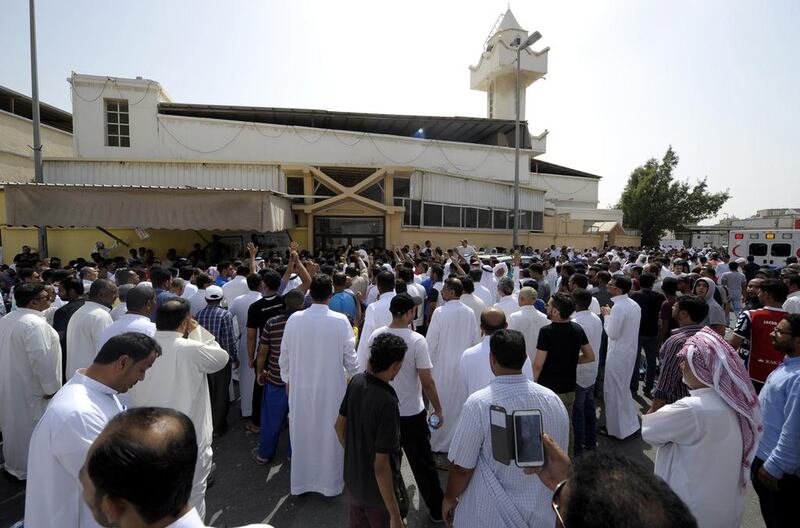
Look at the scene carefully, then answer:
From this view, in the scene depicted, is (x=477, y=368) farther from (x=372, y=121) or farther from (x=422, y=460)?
(x=372, y=121)

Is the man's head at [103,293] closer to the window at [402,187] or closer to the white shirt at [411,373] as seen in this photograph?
the white shirt at [411,373]

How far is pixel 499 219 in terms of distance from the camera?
21516mm

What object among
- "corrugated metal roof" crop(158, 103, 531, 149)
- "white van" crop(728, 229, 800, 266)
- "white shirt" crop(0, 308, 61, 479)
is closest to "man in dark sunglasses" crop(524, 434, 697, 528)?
"white shirt" crop(0, 308, 61, 479)

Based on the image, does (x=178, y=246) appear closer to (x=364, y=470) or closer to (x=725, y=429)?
(x=364, y=470)

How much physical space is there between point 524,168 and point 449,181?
7950 millimetres

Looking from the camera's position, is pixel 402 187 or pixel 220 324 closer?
pixel 220 324

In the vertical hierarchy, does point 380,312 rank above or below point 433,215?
below

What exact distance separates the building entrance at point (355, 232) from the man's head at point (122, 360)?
14.6 m

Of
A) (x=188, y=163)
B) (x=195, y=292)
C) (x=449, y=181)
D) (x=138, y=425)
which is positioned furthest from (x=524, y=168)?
(x=138, y=425)

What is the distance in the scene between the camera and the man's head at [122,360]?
2.23 metres

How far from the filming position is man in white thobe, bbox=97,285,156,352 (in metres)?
3.48

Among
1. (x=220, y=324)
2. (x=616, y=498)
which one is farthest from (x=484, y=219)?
(x=616, y=498)

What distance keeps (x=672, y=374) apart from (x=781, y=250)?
536 inches

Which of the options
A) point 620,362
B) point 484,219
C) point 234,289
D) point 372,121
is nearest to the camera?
point 620,362
